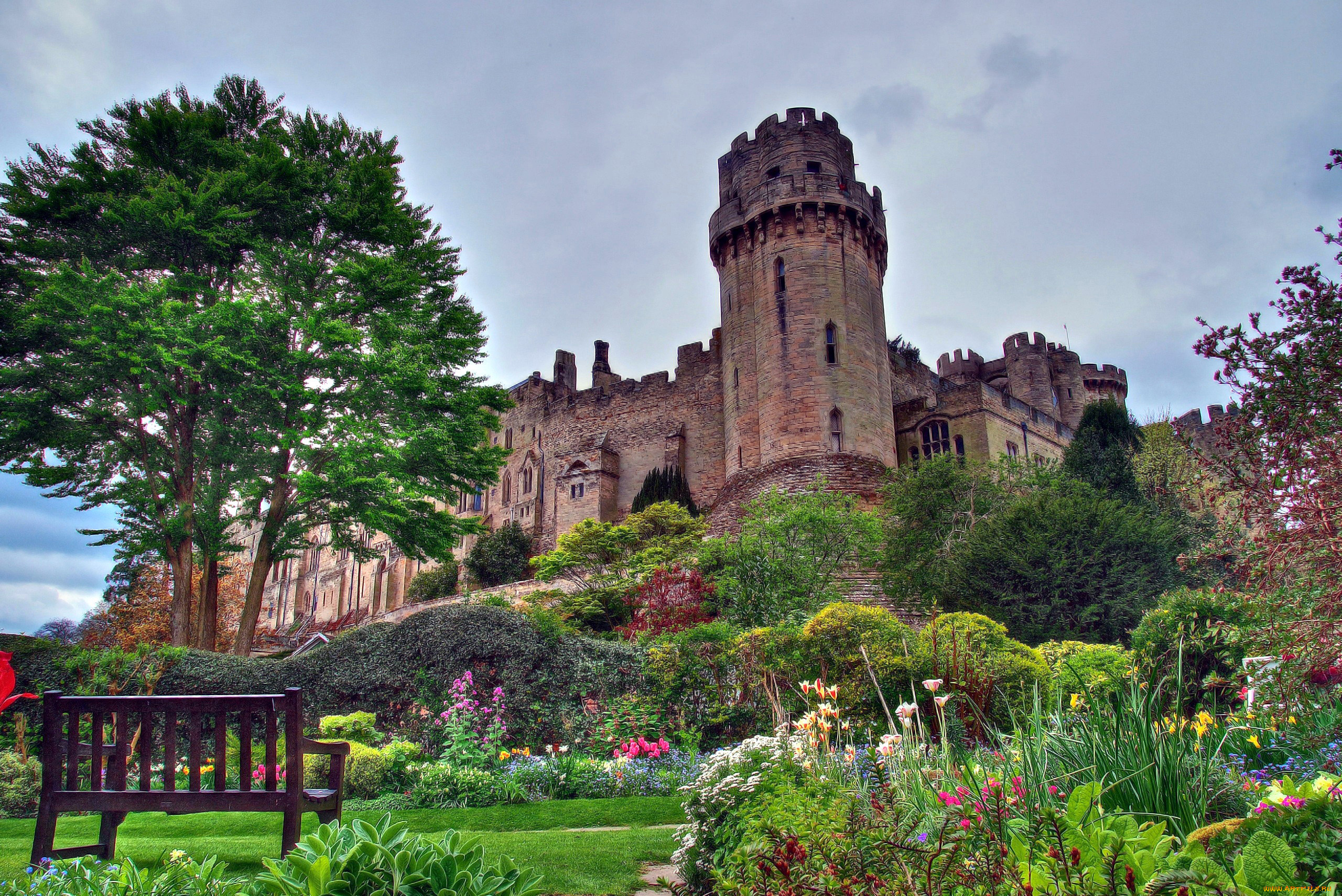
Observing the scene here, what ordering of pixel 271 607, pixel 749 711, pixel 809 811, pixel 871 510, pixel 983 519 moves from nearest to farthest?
pixel 809 811
pixel 749 711
pixel 983 519
pixel 871 510
pixel 271 607

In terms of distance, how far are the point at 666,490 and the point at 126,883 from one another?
33.4 m

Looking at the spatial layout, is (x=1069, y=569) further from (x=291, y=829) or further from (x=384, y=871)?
(x=384, y=871)

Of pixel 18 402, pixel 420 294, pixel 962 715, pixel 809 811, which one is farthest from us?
pixel 420 294

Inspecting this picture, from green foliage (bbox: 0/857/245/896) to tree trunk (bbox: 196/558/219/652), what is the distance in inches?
599

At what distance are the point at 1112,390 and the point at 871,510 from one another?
24.4 m

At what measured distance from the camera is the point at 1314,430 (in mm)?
5883

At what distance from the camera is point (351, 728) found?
1171 cm

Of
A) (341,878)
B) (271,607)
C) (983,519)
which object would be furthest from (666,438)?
(271,607)

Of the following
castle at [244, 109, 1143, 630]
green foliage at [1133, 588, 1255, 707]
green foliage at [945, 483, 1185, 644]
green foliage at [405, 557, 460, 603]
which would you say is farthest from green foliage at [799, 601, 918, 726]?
green foliage at [405, 557, 460, 603]

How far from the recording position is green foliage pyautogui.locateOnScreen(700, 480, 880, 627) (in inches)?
831

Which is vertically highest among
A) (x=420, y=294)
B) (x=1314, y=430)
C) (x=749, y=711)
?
(x=420, y=294)

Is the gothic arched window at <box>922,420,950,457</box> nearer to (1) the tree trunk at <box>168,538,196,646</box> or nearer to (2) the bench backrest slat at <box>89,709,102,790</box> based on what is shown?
(1) the tree trunk at <box>168,538,196,646</box>

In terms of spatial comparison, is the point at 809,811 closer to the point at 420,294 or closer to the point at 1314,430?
the point at 1314,430

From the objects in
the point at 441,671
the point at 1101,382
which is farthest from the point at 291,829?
the point at 1101,382
